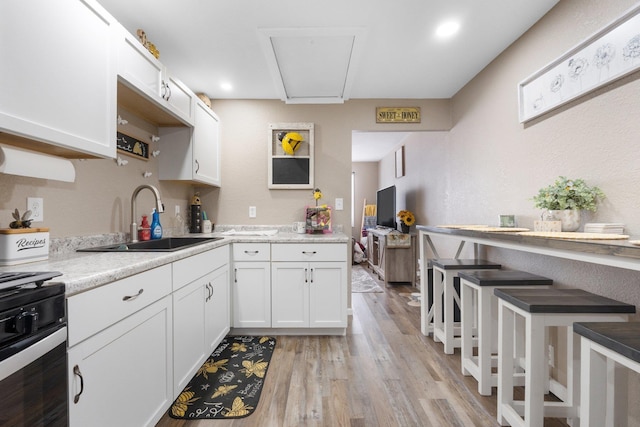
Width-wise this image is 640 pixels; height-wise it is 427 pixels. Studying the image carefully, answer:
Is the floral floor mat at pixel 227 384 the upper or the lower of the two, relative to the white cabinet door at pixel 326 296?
lower

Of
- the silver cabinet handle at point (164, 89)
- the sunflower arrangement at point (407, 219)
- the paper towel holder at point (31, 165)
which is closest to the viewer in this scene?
the paper towel holder at point (31, 165)

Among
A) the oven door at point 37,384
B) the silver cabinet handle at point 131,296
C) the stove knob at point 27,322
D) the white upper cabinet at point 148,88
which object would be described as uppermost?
the white upper cabinet at point 148,88

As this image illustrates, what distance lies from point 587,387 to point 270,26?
245 centimetres

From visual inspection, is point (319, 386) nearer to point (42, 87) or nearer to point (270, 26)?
point (42, 87)

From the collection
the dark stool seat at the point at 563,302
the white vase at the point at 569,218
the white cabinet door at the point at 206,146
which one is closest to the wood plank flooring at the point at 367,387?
the dark stool seat at the point at 563,302

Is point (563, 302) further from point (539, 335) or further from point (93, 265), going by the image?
point (93, 265)

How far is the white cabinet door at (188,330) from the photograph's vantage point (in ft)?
5.21

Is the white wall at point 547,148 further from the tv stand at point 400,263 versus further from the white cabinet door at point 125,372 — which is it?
the white cabinet door at point 125,372

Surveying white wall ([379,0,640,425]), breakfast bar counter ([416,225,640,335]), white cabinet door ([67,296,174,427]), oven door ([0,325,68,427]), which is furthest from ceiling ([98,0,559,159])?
oven door ([0,325,68,427])

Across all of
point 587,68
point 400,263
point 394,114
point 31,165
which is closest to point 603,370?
point 587,68

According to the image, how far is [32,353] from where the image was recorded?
0.73 meters

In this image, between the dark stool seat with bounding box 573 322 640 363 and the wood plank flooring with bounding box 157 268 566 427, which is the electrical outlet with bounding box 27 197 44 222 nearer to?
the wood plank flooring with bounding box 157 268 566 427

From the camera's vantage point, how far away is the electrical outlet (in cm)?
136

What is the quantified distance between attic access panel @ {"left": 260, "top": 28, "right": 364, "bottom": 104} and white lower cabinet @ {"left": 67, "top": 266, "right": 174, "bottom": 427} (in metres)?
1.73
